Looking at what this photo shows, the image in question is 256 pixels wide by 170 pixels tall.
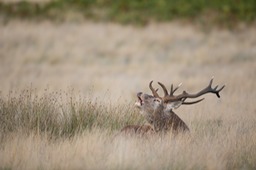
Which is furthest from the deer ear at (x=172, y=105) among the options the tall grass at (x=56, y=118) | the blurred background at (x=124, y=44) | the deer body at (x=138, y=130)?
the blurred background at (x=124, y=44)

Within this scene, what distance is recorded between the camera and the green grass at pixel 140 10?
1217 inches

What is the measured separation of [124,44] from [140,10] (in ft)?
16.8

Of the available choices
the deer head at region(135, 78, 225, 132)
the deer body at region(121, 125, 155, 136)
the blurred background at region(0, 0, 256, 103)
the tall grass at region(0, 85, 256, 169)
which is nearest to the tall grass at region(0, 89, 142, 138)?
the tall grass at region(0, 85, 256, 169)

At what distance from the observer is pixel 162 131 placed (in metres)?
10.3

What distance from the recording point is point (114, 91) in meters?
19.1

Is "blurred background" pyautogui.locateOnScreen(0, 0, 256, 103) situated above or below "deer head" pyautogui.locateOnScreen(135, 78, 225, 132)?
above

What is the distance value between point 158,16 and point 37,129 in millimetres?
20838

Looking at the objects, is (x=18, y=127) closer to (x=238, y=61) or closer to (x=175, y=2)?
(x=238, y=61)

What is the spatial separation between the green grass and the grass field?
3.07ft

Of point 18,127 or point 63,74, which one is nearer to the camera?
point 18,127

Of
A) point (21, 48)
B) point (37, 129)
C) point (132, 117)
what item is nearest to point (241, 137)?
point (132, 117)

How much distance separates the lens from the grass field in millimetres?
9547

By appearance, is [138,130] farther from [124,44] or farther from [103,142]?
[124,44]

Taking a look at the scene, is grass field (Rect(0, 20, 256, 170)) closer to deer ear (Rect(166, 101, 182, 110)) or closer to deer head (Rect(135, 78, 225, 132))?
deer head (Rect(135, 78, 225, 132))
